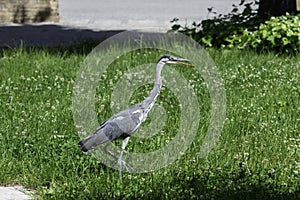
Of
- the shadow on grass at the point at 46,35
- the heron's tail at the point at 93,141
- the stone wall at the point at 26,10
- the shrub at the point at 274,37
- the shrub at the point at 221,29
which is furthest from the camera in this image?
the stone wall at the point at 26,10

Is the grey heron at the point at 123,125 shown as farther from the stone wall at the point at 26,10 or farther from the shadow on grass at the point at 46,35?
the stone wall at the point at 26,10

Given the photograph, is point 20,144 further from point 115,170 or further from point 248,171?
point 248,171

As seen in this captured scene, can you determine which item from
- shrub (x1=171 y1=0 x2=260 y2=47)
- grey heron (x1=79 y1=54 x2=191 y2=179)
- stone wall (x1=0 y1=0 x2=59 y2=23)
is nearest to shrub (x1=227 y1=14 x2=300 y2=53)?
shrub (x1=171 y1=0 x2=260 y2=47)

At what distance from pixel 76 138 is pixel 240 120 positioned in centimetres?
171

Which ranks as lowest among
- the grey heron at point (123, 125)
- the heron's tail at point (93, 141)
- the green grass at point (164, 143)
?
the green grass at point (164, 143)

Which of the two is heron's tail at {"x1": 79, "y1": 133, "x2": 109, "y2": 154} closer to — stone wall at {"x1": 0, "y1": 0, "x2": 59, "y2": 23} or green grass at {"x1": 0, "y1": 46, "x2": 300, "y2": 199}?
green grass at {"x1": 0, "y1": 46, "x2": 300, "y2": 199}

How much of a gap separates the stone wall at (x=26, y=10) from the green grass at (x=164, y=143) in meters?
7.87

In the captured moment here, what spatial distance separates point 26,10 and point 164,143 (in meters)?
11.6

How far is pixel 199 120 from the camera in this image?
7.32 meters

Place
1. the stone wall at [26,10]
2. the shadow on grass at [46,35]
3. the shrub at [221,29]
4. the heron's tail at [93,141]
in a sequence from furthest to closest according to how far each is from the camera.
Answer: the stone wall at [26,10] → the shadow on grass at [46,35] → the shrub at [221,29] → the heron's tail at [93,141]

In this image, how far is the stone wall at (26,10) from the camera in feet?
56.7

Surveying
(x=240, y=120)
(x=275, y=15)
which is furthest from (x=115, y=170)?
(x=275, y=15)

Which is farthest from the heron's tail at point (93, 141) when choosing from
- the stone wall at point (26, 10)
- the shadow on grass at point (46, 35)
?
the stone wall at point (26, 10)

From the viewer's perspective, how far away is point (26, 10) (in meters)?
17.5
